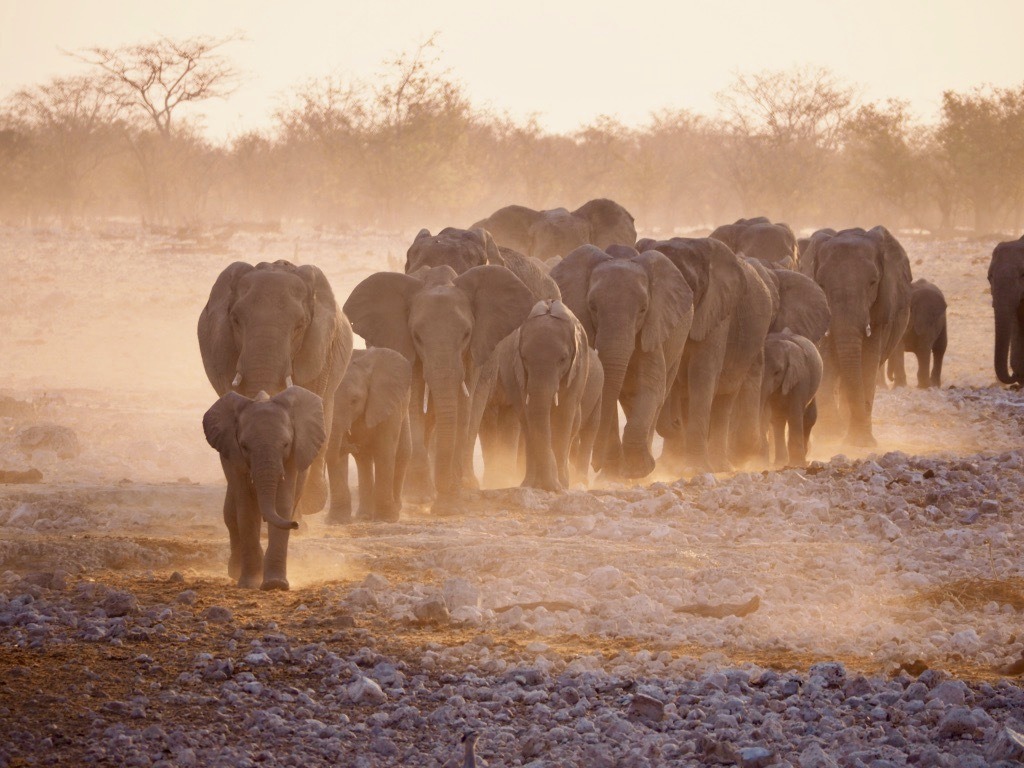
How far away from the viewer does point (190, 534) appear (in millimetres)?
10359

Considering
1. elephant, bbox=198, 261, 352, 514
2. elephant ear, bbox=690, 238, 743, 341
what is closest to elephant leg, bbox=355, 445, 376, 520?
elephant, bbox=198, 261, 352, 514

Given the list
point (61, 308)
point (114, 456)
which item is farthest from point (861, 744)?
point (61, 308)

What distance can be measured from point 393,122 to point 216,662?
46.0 metres

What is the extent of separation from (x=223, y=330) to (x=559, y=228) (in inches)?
347

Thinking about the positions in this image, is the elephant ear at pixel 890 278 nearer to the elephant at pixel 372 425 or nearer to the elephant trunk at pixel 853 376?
the elephant trunk at pixel 853 376

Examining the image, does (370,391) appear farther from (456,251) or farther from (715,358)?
(715,358)

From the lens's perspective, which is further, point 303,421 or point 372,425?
point 372,425

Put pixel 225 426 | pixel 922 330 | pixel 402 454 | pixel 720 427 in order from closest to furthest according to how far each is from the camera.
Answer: pixel 225 426, pixel 402 454, pixel 720 427, pixel 922 330

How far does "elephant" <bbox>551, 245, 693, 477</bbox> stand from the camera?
44.3 ft

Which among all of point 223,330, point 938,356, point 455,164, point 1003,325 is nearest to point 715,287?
point 223,330

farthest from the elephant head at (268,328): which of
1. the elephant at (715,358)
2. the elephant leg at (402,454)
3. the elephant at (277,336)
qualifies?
the elephant at (715,358)

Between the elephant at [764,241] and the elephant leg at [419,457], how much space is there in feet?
23.5

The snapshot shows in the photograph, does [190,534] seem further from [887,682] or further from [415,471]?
[887,682]

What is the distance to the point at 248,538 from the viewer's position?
8477 millimetres
